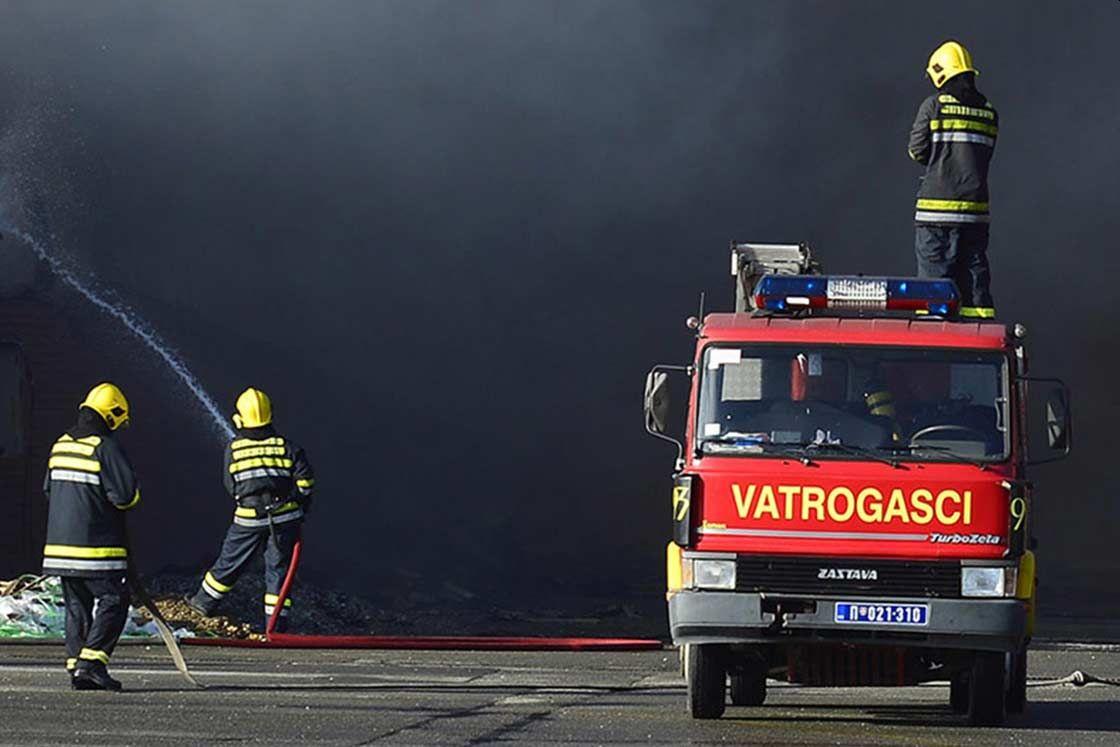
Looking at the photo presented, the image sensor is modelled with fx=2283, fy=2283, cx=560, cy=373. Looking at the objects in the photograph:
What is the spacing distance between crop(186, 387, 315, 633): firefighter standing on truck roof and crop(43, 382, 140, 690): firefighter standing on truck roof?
2.98 m

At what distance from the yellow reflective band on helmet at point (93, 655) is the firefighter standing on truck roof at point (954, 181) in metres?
4.94

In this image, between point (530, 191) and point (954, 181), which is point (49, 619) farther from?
point (530, 191)

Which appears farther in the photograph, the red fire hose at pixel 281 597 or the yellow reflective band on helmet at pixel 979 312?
the red fire hose at pixel 281 597

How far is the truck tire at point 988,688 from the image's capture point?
10258 millimetres

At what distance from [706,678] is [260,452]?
17.7 ft

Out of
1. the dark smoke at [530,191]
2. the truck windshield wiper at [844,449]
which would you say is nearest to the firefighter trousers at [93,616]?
the truck windshield wiper at [844,449]

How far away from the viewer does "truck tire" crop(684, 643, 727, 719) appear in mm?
10297

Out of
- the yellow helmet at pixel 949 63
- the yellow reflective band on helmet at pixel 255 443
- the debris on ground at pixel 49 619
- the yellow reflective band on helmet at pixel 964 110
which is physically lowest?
the debris on ground at pixel 49 619

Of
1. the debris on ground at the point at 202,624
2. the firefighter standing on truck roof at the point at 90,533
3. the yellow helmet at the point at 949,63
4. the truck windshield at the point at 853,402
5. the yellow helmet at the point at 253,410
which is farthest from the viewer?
the debris on ground at the point at 202,624

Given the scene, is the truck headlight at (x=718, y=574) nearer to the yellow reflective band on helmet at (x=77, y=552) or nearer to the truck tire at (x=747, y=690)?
the truck tire at (x=747, y=690)

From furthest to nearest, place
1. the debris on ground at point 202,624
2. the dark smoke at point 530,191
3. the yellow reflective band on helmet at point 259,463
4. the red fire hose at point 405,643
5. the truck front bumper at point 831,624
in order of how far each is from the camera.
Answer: the dark smoke at point 530,191 → the debris on ground at point 202,624 → the yellow reflective band on helmet at point 259,463 → the red fire hose at point 405,643 → the truck front bumper at point 831,624

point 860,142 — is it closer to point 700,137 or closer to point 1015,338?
point 700,137

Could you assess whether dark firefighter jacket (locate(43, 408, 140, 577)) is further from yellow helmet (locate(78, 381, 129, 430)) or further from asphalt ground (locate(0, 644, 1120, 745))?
asphalt ground (locate(0, 644, 1120, 745))

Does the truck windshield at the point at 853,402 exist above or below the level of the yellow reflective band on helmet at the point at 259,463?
above
